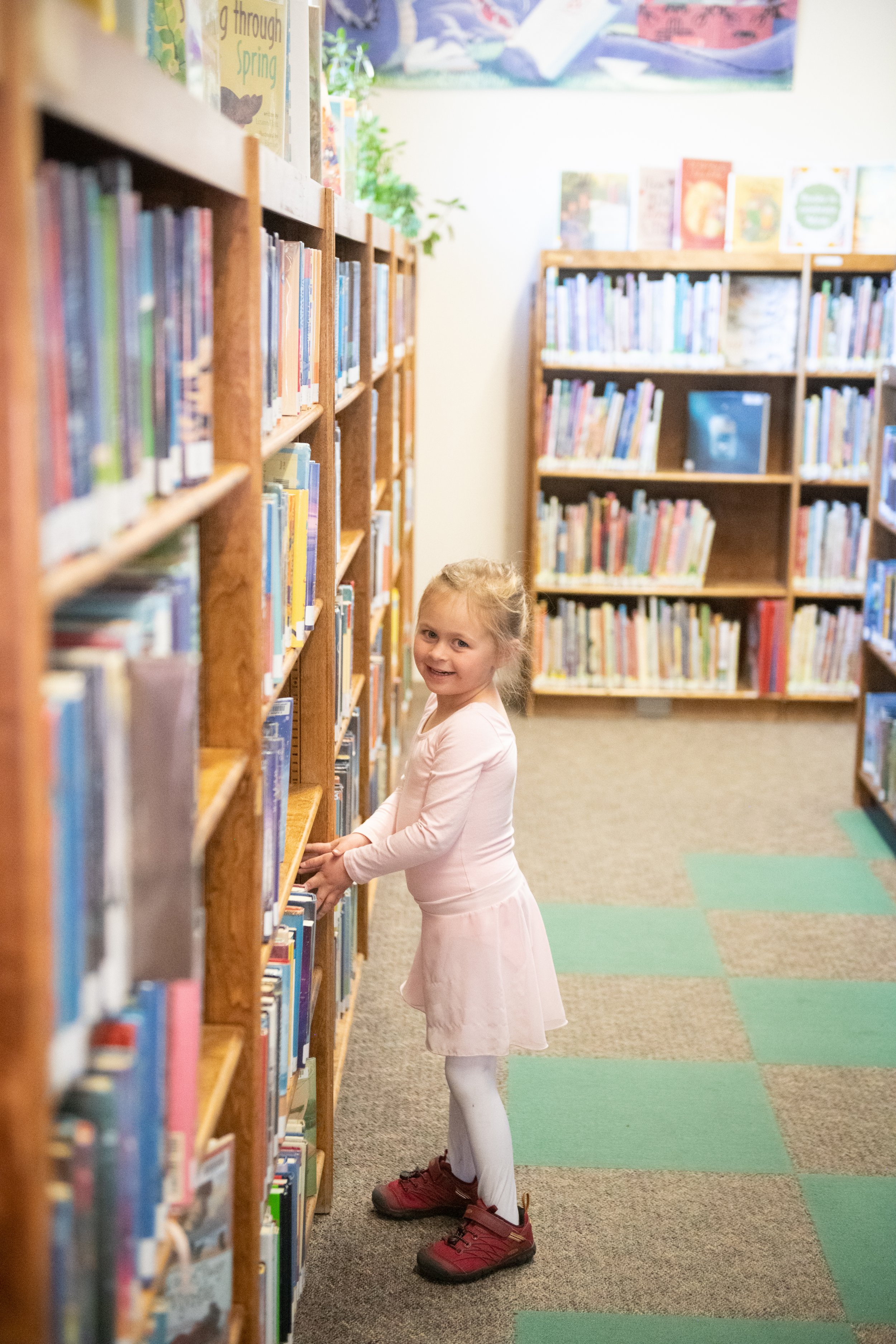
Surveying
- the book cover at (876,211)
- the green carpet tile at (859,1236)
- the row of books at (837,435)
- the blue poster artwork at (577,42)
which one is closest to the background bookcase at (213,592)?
the green carpet tile at (859,1236)

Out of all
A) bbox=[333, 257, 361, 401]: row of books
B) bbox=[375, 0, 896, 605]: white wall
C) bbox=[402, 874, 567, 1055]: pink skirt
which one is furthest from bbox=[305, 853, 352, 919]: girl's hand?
bbox=[375, 0, 896, 605]: white wall

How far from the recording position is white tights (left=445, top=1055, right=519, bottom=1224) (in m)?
2.02

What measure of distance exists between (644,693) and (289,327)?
3662 mm

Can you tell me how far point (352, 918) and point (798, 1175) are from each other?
1034 mm

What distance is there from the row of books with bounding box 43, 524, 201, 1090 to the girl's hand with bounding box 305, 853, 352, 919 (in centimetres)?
90

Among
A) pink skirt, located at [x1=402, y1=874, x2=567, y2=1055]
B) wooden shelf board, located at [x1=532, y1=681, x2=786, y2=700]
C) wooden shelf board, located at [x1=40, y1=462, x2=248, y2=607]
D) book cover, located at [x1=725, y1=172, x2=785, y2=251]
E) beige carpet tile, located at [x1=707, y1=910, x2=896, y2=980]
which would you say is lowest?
beige carpet tile, located at [x1=707, y1=910, x2=896, y2=980]

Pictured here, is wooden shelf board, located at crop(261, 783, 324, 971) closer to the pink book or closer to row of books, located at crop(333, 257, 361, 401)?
the pink book

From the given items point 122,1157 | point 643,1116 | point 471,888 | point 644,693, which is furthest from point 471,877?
point 644,693

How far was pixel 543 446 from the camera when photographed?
5.13 metres

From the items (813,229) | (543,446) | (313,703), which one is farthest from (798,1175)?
(813,229)

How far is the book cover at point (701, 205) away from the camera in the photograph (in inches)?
197

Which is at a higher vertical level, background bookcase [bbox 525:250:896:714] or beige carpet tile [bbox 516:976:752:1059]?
background bookcase [bbox 525:250:896:714]

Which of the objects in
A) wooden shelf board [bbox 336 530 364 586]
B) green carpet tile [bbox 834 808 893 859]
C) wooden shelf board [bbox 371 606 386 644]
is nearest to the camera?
wooden shelf board [bbox 336 530 364 586]

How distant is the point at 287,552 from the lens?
5.74 feet
